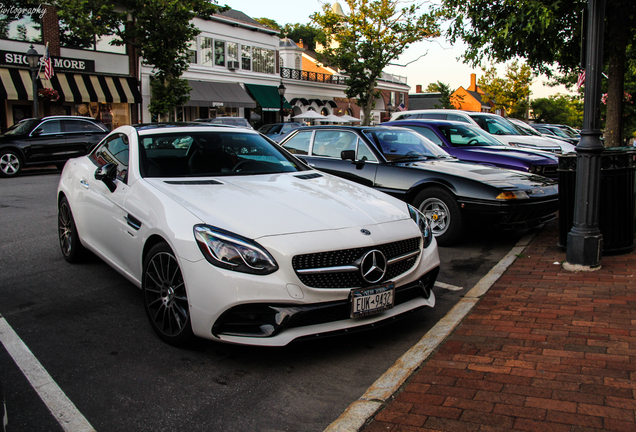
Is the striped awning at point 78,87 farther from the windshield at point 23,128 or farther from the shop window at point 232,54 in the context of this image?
the shop window at point 232,54

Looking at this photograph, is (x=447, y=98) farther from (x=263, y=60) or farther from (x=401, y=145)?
(x=401, y=145)

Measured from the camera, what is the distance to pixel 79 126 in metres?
17.1

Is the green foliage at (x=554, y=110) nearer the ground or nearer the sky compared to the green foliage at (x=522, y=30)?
nearer the sky

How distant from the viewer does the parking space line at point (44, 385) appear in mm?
2799

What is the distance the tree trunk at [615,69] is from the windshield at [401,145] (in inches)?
200

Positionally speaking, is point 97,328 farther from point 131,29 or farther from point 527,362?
point 131,29

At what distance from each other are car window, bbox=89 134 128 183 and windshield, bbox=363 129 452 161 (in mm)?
3685

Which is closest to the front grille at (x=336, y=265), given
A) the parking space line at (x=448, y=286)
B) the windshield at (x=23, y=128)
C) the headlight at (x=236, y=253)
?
the headlight at (x=236, y=253)

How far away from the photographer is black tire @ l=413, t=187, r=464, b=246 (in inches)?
268

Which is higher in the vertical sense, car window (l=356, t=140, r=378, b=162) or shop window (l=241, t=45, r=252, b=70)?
shop window (l=241, t=45, r=252, b=70)

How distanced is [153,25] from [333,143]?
67.3 ft

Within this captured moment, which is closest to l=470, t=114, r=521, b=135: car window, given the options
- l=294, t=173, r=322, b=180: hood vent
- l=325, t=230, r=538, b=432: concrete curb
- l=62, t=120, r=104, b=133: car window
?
l=325, t=230, r=538, b=432: concrete curb

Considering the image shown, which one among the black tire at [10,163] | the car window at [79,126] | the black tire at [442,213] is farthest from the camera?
the car window at [79,126]

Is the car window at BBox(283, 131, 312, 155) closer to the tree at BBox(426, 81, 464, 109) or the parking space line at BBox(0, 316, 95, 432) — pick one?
the parking space line at BBox(0, 316, 95, 432)
